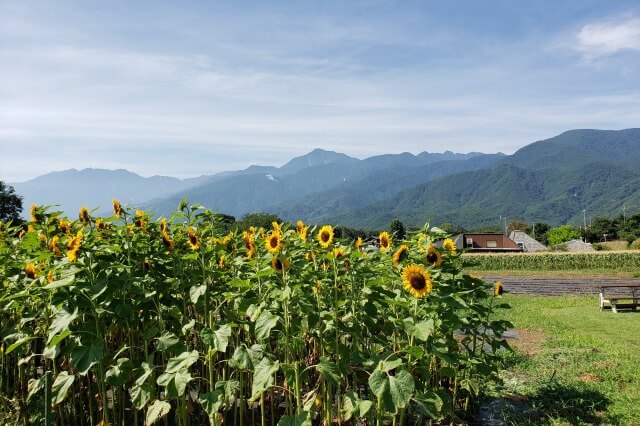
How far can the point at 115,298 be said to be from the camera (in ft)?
10.6

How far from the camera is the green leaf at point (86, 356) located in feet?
9.61

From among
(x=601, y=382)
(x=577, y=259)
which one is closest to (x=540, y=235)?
(x=577, y=259)

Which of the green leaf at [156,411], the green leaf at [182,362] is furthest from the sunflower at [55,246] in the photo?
the green leaf at [156,411]

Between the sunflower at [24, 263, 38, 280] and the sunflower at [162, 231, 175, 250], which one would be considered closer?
the sunflower at [162, 231, 175, 250]

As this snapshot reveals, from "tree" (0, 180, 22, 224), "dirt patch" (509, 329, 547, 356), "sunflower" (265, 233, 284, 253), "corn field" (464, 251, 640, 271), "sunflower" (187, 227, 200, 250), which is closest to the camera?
"sunflower" (265, 233, 284, 253)

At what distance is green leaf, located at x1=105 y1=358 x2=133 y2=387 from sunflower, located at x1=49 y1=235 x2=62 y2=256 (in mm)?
836

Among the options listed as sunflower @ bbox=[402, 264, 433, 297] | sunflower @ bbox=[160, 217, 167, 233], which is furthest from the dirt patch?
sunflower @ bbox=[160, 217, 167, 233]

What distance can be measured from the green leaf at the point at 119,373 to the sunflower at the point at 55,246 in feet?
2.74

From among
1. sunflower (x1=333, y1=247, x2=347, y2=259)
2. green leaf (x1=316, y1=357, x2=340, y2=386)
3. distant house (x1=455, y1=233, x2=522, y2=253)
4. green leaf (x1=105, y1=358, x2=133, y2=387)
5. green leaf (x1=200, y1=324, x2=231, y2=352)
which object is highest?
sunflower (x1=333, y1=247, x2=347, y2=259)

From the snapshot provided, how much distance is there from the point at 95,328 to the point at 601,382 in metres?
5.21

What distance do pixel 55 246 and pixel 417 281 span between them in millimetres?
2394

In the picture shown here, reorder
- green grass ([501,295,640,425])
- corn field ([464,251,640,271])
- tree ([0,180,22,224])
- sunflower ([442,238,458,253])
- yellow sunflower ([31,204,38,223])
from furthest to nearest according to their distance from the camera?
tree ([0,180,22,224]) < corn field ([464,251,640,271]) < green grass ([501,295,640,425]) < sunflower ([442,238,458,253]) < yellow sunflower ([31,204,38,223])

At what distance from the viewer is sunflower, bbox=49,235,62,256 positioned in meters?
3.29

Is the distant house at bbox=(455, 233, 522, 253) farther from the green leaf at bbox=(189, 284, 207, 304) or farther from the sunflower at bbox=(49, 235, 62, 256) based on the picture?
the sunflower at bbox=(49, 235, 62, 256)
